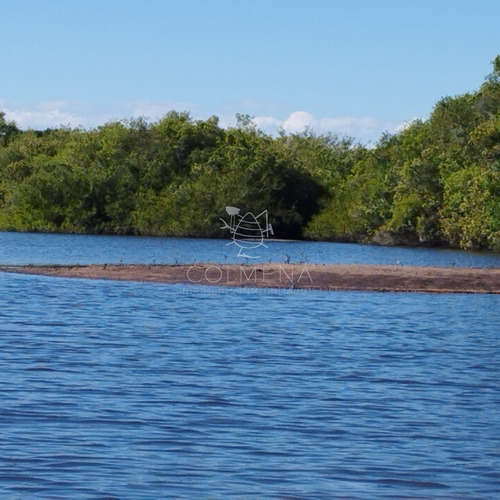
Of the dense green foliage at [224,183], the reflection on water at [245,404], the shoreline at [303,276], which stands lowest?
the reflection on water at [245,404]

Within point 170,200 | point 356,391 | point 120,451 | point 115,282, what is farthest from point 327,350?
point 170,200

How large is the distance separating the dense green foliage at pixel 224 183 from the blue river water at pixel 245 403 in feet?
167

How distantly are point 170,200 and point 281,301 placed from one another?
202 feet

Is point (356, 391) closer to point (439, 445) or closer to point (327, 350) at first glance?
point (439, 445)

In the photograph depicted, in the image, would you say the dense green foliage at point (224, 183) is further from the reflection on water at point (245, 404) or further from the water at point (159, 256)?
the reflection on water at point (245, 404)

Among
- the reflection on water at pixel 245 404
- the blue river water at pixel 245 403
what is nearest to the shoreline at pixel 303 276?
the blue river water at pixel 245 403

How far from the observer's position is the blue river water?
1168cm

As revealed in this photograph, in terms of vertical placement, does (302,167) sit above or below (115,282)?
above

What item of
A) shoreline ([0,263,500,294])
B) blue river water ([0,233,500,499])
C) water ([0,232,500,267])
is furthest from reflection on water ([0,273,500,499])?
water ([0,232,500,267])

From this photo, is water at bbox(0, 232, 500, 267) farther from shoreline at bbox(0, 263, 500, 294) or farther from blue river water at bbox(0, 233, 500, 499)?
blue river water at bbox(0, 233, 500, 499)

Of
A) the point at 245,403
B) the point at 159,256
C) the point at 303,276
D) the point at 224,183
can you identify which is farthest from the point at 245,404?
the point at 224,183

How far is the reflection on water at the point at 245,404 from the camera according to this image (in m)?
11.7

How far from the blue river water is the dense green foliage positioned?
2005 inches

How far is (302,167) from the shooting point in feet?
333
